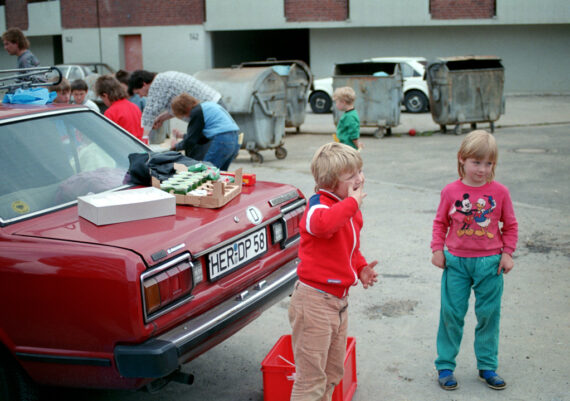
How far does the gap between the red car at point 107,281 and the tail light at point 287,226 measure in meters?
0.07

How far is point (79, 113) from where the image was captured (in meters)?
4.53

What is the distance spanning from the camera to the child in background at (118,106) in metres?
6.96

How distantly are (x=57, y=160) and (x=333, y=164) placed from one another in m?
1.84

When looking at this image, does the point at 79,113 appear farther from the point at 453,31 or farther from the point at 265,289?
the point at 453,31

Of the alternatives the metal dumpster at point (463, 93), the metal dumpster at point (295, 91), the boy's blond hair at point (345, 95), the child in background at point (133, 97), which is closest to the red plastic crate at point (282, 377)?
the boy's blond hair at point (345, 95)

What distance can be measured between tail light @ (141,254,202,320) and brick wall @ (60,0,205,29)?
2961 centimetres

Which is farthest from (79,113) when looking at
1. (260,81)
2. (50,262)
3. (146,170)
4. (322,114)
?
(322,114)

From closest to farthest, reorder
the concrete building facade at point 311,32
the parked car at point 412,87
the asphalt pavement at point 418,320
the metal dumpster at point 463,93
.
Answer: the asphalt pavement at point 418,320, the metal dumpster at point 463,93, the parked car at point 412,87, the concrete building facade at point 311,32

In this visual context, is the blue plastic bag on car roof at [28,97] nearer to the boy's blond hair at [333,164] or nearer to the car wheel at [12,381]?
the car wheel at [12,381]

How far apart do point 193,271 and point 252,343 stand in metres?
1.45

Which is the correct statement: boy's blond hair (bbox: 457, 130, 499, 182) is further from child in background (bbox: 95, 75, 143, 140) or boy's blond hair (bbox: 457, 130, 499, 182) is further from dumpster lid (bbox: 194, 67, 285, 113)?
dumpster lid (bbox: 194, 67, 285, 113)

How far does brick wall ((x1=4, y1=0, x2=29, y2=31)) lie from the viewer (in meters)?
36.9

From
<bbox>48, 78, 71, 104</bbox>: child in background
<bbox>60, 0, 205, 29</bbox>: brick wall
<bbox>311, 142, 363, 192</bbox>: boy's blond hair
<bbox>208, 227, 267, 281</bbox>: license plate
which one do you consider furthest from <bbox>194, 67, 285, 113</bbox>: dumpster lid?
<bbox>60, 0, 205, 29</bbox>: brick wall

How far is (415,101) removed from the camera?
21.1m
